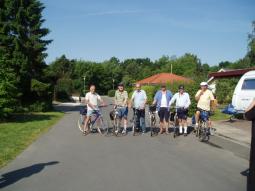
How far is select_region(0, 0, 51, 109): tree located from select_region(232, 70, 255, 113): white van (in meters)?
15.3

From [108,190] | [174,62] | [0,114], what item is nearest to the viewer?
[108,190]

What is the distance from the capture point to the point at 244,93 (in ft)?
66.5

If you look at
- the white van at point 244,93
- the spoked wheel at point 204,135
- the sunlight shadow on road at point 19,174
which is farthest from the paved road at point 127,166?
the white van at point 244,93

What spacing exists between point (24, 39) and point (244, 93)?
18.2 metres

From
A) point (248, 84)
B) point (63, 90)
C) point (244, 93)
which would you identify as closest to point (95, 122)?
point (244, 93)

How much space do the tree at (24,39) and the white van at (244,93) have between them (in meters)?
15.3

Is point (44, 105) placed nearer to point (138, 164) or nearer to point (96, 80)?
point (138, 164)

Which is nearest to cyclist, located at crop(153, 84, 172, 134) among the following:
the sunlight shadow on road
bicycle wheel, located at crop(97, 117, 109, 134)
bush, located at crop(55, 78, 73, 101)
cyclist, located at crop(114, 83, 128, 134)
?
cyclist, located at crop(114, 83, 128, 134)

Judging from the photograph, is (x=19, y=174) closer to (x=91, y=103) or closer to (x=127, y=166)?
(x=127, y=166)

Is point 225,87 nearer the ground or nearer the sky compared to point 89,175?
nearer the sky

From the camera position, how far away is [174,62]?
127375 mm

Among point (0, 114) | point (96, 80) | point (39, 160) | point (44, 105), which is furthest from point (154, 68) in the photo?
point (39, 160)

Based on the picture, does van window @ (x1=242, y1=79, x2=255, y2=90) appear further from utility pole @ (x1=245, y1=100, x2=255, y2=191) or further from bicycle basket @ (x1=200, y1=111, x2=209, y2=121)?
utility pole @ (x1=245, y1=100, x2=255, y2=191)

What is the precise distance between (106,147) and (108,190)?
16.7ft
